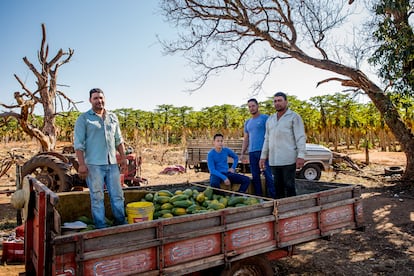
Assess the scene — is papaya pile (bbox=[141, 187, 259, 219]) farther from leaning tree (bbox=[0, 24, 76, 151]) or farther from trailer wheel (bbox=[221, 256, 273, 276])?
leaning tree (bbox=[0, 24, 76, 151])

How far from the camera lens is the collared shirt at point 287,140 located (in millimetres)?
4973

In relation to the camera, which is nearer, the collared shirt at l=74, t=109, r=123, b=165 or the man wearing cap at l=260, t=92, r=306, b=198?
the collared shirt at l=74, t=109, r=123, b=165

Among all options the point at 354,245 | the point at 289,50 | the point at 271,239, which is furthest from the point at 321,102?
the point at 271,239

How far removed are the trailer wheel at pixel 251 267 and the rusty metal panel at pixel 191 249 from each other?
1.16 ft

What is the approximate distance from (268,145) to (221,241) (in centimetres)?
240

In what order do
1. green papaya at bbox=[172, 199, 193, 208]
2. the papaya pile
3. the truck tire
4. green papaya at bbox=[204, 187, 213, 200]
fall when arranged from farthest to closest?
the truck tire, green papaya at bbox=[204, 187, 213, 200], green papaya at bbox=[172, 199, 193, 208], the papaya pile

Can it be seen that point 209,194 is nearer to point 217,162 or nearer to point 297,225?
point 217,162

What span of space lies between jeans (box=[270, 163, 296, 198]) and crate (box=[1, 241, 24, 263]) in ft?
13.4

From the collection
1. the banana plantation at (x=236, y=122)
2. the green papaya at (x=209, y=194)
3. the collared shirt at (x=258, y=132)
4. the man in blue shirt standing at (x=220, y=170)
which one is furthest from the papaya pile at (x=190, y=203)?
the banana plantation at (x=236, y=122)

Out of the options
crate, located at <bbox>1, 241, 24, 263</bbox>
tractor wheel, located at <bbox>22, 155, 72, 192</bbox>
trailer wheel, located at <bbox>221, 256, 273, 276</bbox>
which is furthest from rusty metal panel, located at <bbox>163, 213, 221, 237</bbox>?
tractor wheel, located at <bbox>22, 155, 72, 192</bbox>

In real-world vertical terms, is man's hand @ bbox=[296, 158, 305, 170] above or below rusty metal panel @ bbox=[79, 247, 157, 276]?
above

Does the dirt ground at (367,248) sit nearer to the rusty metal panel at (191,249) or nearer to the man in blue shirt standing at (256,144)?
the man in blue shirt standing at (256,144)

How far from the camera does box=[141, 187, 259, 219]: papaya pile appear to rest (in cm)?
409

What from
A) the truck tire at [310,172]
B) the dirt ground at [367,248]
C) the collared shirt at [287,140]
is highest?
the collared shirt at [287,140]
